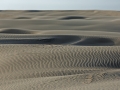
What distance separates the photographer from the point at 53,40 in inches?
320

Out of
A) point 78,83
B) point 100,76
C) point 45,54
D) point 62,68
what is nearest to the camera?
point 78,83

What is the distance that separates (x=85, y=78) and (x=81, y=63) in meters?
1.12

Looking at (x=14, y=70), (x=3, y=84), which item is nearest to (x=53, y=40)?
(x=14, y=70)

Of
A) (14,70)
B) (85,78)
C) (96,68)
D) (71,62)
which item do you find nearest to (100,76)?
(85,78)

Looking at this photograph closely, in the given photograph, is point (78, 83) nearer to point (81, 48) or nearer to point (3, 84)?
point (3, 84)

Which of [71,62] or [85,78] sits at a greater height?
[85,78]

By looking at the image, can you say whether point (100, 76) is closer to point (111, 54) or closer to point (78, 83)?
point (78, 83)

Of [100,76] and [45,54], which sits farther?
[45,54]

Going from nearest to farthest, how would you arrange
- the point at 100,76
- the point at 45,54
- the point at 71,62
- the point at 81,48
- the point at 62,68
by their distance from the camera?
the point at 100,76, the point at 62,68, the point at 71,62, the point at 45,54, the point at 81,48

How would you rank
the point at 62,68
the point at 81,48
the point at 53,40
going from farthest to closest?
the point at 53,40 → the point at 81,48 → the point at 62,68

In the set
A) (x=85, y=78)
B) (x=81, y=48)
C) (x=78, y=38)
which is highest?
(x=85, y=78)

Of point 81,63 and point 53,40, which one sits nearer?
point 81,63

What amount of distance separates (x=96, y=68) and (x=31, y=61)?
44.4 inches

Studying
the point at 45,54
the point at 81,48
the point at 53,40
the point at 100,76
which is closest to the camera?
the point at 100,76
